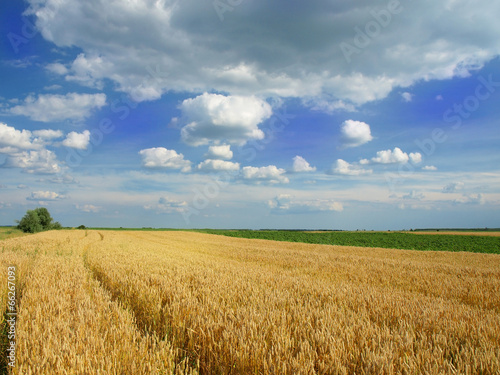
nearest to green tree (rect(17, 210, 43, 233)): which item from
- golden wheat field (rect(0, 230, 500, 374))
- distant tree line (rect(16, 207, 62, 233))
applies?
distant tree line (rect(16, 207, 62, 233))

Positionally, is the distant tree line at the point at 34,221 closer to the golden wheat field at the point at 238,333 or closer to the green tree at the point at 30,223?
the green tree at the point at 30,223

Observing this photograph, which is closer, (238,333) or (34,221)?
(238,333)

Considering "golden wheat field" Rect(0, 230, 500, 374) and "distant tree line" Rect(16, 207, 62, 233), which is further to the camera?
"distant tree line" Rect(16, 207, 62, 233)

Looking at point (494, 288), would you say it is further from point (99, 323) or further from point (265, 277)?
point (99, 323)

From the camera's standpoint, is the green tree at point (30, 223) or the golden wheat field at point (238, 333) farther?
the green tree at point (30, 223)

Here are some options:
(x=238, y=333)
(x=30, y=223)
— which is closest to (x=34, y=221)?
(x=30, y=223)

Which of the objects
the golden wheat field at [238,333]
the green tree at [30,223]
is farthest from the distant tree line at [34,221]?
the golden wheat field at [238,333]

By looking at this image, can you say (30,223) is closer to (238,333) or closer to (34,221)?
(34,221)

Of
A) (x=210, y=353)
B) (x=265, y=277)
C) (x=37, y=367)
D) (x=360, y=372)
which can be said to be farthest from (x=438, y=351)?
(x=265, y=277)

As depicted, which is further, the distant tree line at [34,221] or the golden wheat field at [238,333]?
the distant tree line at [34,221]

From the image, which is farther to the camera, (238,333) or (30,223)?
(30,223)

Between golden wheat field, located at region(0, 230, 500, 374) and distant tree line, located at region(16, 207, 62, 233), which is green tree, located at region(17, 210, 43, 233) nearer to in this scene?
distant tree line, located at region(16, 207, 62, 233)

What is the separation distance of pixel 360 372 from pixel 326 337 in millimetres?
549

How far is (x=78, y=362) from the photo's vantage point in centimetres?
283
